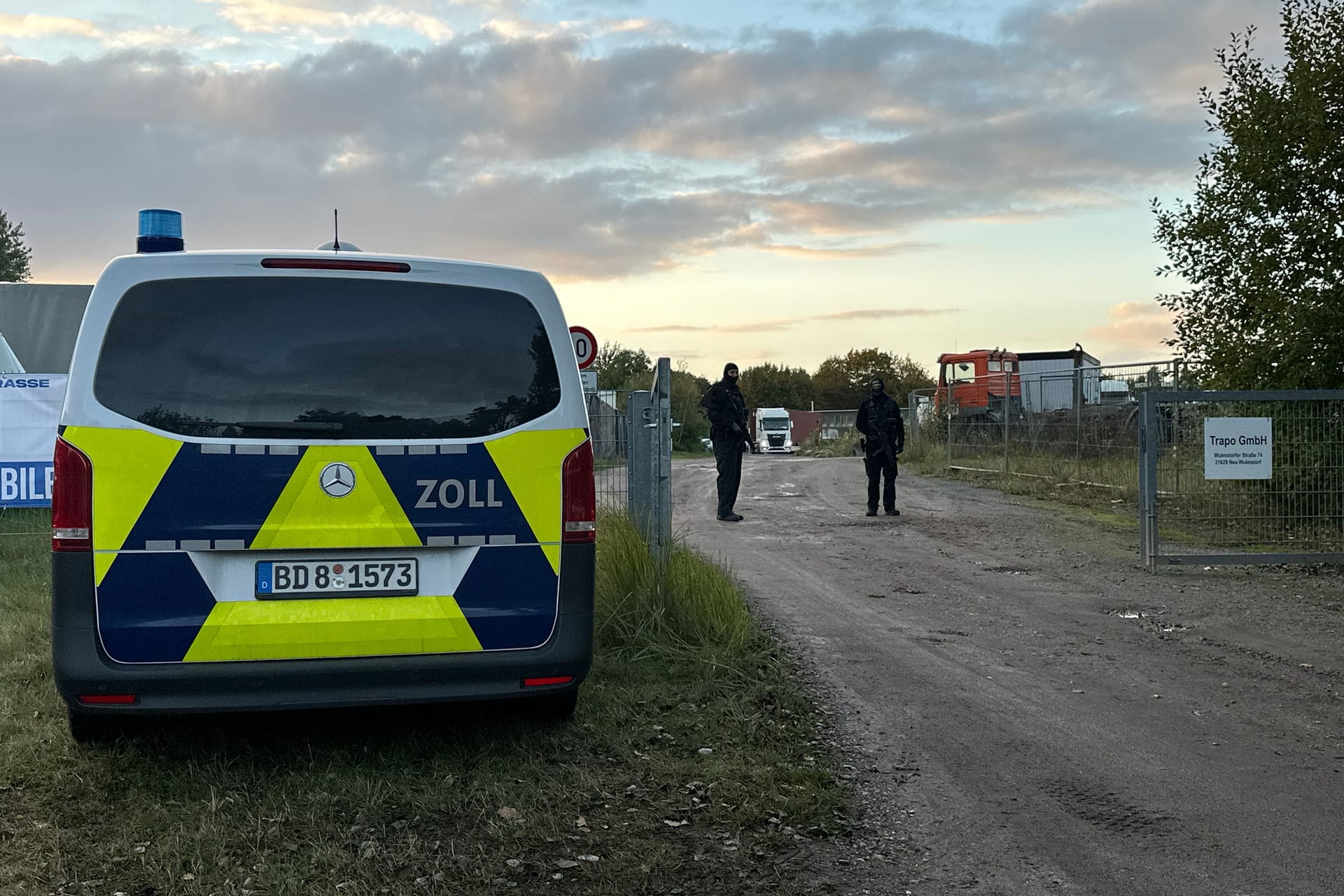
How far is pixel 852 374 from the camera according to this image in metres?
107

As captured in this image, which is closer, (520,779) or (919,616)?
(520,779)

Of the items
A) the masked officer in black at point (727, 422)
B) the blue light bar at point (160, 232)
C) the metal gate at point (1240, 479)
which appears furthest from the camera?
the masked officer in black at point (727, 422)

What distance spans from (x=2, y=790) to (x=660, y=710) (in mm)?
2814

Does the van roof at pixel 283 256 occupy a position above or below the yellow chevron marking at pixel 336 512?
above

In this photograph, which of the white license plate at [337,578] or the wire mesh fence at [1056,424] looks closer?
the white license plate at [337,578]

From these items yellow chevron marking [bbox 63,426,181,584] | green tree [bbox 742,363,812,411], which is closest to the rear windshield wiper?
yellow chevron marking [bbox 63,426,181,584]

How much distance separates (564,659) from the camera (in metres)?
4.70

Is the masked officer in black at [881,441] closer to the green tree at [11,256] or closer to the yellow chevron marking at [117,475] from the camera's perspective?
the yellow chevron marking at [117,475]

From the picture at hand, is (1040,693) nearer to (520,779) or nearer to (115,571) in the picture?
(520,779)

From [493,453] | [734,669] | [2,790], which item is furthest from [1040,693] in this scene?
[2,790]

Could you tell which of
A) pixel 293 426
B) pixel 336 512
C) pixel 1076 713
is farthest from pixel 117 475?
pixel 1076 713

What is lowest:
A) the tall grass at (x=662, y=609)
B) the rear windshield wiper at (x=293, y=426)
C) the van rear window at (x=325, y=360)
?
the tall grass at (x=662, y=609)

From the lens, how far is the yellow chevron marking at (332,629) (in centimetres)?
434

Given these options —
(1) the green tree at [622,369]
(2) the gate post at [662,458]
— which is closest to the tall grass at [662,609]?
(2) the gate post at [662,458]
